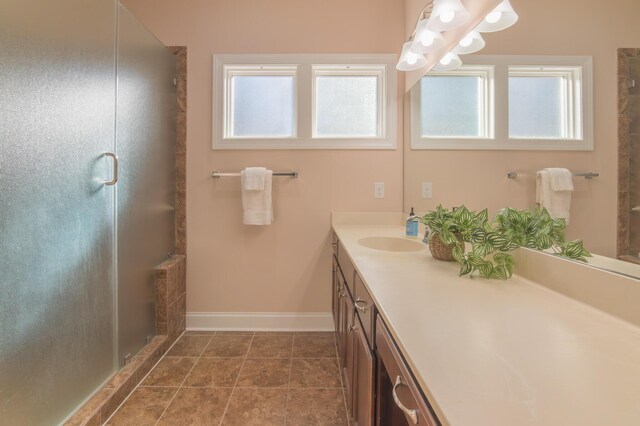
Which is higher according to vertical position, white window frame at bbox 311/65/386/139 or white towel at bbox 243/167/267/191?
white window frame at bbox 311/65/386/139

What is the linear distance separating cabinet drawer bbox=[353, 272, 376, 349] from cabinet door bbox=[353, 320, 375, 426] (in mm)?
33

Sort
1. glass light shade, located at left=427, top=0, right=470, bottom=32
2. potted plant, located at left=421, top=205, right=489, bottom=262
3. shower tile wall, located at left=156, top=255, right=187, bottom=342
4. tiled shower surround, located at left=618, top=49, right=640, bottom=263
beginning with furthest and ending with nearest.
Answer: shower tile wall, located at left=156, top=255, right=187, bottom=342 < glass light shade, located at left=427, top=0, right=470, bottom=32 < potted plant, located at left=421, top=205, right=489, bottom=262 < tiled shower surround, located at left=618, top=49, right=640, bottom=263

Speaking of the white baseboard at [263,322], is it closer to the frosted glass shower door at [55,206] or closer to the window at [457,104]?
the frosted glass shower door at [55,206]

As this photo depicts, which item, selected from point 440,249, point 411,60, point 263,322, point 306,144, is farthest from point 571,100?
point 263,322

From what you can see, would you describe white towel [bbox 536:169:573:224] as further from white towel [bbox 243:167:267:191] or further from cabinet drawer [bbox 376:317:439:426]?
white towel [bbox 243:167:267:191]

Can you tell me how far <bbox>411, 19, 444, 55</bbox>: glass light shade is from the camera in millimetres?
1498

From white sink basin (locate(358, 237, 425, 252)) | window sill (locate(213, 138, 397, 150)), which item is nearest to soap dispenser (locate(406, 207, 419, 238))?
white sink basin (locate(358, 237, 425, 252))

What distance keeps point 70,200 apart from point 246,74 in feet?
→ 4.91

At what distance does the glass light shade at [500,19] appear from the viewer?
0.99 metres

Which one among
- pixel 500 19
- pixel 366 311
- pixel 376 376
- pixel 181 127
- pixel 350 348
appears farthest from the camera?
pixel 181 127

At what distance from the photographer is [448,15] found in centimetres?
129

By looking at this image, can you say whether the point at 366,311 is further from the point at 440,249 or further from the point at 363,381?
the point at 440,249

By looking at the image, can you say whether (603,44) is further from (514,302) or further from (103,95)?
(103,95)

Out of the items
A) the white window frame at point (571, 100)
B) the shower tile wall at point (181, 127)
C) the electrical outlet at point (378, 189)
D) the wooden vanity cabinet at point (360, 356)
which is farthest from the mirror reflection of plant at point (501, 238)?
the shower tile wall at point (181, 127)
